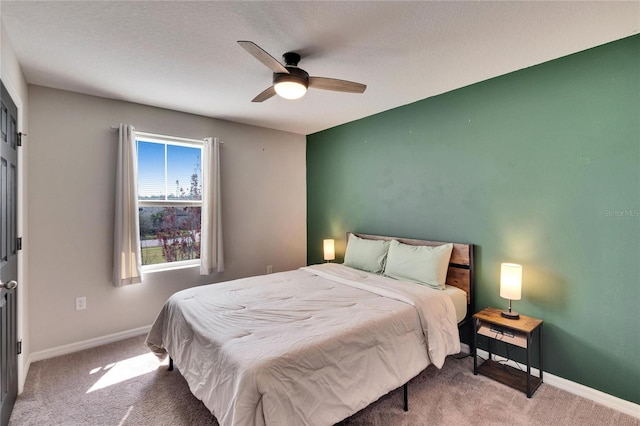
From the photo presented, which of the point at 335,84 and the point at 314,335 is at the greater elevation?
the point at 335,84

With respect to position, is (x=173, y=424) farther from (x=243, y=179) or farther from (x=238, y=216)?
(x=243, y=179)

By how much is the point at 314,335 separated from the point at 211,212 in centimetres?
240

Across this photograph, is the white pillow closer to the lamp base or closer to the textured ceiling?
the lamp base

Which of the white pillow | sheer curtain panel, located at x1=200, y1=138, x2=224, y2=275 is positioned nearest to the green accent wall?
the white pillow

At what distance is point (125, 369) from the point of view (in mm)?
2582

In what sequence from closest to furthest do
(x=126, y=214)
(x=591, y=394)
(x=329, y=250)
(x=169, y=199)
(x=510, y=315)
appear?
(x=591, y=394)
(x=510, y=315)
(x=126, y=214)
(x=169, y=199)
(x=329, y=250)

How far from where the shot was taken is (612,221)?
6.90 ft

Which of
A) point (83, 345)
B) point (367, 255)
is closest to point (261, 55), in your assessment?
point (367, 255)

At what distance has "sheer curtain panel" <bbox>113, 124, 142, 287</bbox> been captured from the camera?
120 inches

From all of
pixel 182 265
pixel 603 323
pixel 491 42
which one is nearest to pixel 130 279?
pixel 182 265

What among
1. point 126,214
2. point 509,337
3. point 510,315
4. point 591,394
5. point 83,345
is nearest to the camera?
point 591,394

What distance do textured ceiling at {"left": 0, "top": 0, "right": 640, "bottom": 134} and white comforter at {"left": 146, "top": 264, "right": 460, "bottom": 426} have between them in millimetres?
1854

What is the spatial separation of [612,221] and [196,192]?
13.0 ft

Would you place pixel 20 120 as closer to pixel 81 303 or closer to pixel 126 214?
pixel 126 214
